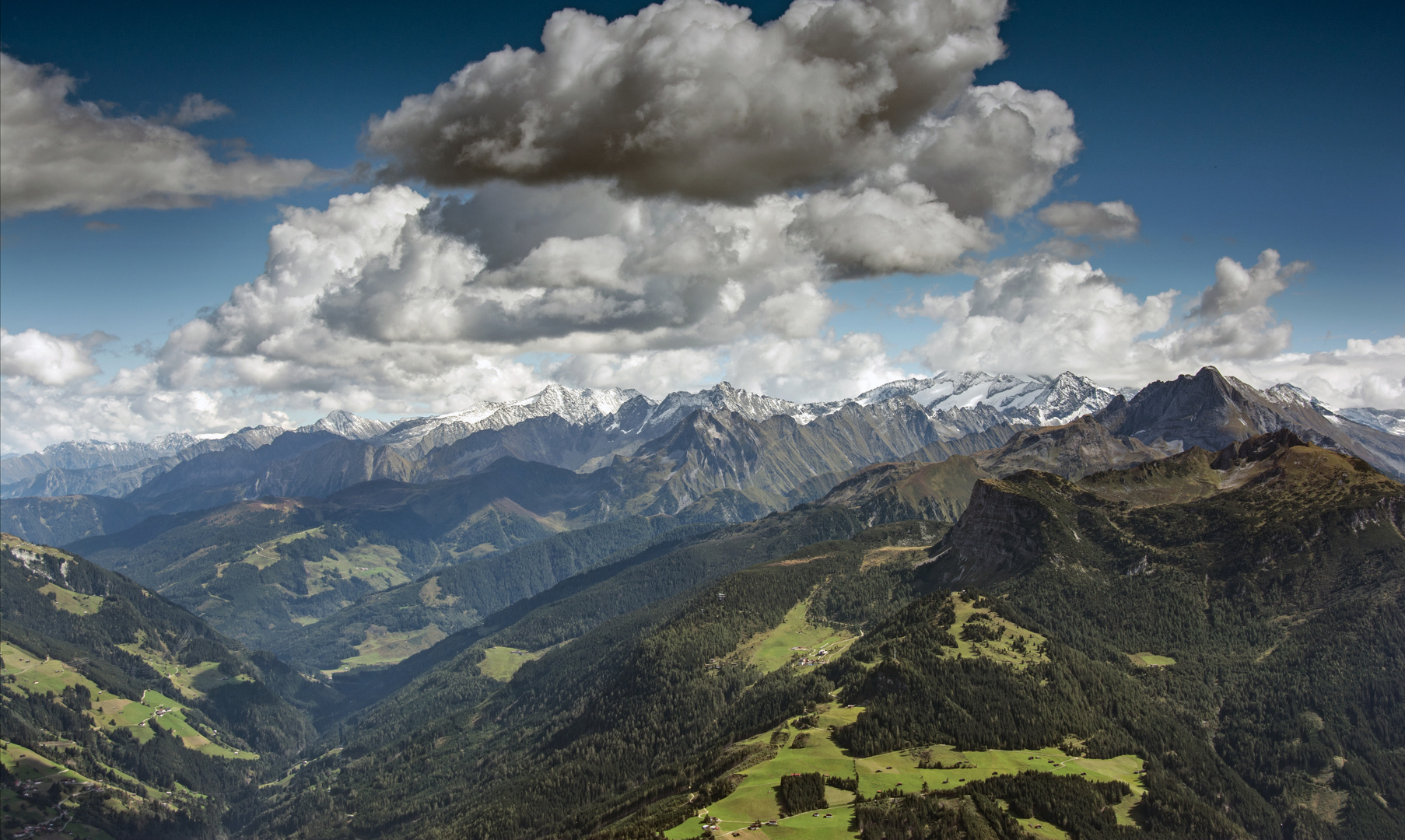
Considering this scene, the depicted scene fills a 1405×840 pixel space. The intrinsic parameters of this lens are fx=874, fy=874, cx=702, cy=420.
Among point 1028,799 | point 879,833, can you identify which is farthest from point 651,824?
point 1028,799

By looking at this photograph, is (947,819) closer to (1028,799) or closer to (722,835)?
(1028,799)

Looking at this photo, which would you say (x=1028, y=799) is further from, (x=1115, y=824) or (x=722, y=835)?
(x=722, y=835)

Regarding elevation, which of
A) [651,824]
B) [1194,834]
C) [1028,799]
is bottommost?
[1194,834]

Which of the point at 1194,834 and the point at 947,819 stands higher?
the point at 947,819

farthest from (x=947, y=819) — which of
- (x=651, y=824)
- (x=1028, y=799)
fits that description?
(x=651, y=824)

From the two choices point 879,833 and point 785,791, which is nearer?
point 879,833

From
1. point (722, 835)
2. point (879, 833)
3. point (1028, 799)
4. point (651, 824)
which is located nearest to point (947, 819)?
point (879, 833)

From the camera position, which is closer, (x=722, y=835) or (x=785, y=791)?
(x=722, y=835)

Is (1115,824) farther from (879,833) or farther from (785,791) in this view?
(785,791)
